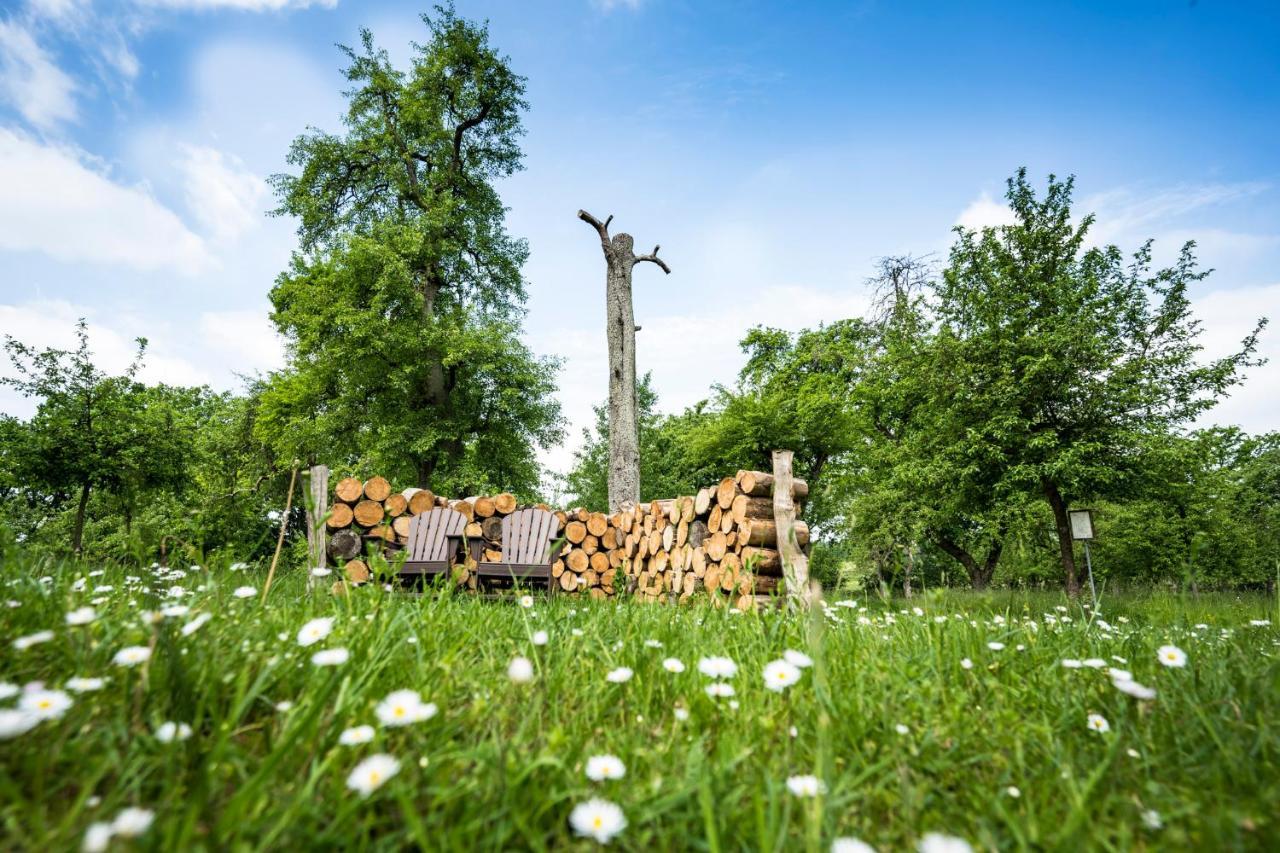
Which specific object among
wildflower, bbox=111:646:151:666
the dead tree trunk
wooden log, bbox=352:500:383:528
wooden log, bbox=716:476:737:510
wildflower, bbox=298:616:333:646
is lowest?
wildflower, bbox=111:646:151:666

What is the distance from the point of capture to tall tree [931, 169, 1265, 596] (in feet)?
34.5

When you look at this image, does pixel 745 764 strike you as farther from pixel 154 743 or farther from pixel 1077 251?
pixel 1077 251

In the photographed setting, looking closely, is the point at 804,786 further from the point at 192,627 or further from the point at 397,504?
the point at 397,504

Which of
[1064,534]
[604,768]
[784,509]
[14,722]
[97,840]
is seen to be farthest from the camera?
[1064,534]

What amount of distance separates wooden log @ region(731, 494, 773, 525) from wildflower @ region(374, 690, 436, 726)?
4.35 metres

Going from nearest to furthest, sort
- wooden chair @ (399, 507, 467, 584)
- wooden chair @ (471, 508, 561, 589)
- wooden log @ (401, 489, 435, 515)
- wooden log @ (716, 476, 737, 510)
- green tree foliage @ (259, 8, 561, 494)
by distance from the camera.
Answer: wooden log @ (716, 476, 737, 510) < wooden chair @ (471, 508, 561, 589) < wooden chair @ (399, 507, 467, 584) < wooden log @ (401, 489, 435, 515) < green tree foliage @ (259, 8, 561, 494)

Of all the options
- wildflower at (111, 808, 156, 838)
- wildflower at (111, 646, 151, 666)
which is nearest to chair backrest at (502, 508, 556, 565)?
wildflower at (111, 646, 151, 666)

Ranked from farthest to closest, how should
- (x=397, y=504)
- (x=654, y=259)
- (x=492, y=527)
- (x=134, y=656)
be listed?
1. (x=654, y=259)
2. (x=492, y=527)
3. (x=397, y=504)
4. (x=134, y=656)

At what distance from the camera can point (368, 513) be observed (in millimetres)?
6926

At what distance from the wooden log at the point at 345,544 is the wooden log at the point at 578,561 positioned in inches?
102

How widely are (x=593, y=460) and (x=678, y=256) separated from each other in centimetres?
1727

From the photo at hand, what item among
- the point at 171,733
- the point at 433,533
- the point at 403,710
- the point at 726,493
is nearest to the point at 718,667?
the point at 403,710

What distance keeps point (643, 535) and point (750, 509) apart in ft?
7.87

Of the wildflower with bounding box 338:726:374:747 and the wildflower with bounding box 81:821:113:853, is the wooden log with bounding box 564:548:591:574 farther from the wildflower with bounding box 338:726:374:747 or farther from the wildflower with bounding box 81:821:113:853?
the wildflower with bounding box 81:821:113:853
